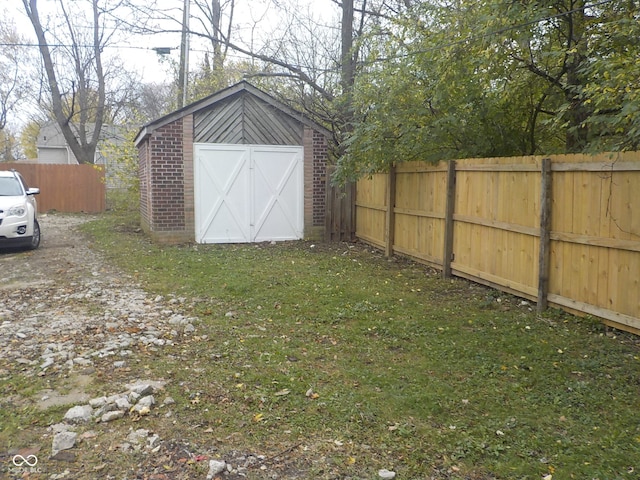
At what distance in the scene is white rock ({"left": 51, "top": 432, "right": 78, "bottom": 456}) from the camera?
3178 mm

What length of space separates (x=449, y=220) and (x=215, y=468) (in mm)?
6136

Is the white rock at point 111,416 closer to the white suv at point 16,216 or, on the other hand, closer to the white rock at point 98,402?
the white rock at point 98,402

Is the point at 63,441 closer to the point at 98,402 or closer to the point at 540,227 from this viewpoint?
the point at 98,402

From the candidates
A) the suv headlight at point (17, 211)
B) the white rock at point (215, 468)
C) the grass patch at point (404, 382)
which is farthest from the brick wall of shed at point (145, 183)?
the white rock at point (215, 468)

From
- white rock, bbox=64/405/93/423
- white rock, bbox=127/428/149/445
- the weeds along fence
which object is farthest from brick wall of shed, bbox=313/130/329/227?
white rock, bbox=127/428/149/445

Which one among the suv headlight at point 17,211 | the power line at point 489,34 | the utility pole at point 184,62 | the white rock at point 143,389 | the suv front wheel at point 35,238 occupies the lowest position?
the white rock at point 143,389

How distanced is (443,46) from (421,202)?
2671mm

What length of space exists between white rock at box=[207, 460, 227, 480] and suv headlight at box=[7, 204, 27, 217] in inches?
366

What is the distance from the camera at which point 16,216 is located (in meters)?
10.5

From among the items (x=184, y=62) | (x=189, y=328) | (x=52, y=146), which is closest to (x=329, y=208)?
(x=189, y=328)

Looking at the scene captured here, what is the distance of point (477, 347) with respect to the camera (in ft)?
16.8

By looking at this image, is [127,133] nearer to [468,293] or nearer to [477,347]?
[468,293]

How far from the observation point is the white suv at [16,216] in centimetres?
1037

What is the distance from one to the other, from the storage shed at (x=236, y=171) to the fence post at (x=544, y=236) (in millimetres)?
6914
